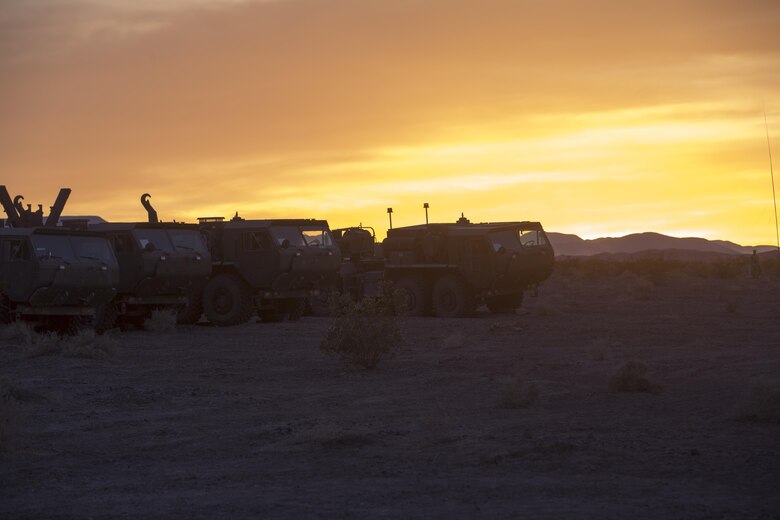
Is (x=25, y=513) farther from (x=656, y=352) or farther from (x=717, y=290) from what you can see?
(x=717, y=290)

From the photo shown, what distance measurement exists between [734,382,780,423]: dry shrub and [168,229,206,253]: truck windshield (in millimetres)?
17562

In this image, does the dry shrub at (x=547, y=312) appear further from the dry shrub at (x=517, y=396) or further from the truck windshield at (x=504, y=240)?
the dry shrub at (x=517, y=396)

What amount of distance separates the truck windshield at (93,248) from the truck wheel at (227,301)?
4845 mm

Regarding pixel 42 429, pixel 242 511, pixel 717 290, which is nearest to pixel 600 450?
pixel 242 511

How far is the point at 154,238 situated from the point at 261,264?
3.05m

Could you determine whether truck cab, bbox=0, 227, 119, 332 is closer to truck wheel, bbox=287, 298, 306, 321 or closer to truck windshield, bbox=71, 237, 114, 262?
truck windshield, bbox=71, 237, 114, 262

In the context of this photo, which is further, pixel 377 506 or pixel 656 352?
pixel 656 352

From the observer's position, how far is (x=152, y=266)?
26375 mm

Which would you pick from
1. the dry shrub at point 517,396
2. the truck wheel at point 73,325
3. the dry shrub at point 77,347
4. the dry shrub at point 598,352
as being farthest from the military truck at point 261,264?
the dry shrub at point 517,396

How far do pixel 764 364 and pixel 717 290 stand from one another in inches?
1202

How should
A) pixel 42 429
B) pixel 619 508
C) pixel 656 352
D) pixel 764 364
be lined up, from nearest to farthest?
1. pixel 619 508
2. pixel 42 429
3. pixel 764 364
4. pixel 656 352

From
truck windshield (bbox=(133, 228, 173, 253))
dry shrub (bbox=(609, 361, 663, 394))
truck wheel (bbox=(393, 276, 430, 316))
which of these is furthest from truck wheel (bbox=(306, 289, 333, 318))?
dry shrub (bbox=(609, 361, 663, 394))

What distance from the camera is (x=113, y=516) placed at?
8188 mm

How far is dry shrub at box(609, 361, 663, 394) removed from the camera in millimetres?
14508
